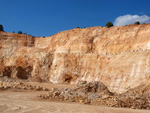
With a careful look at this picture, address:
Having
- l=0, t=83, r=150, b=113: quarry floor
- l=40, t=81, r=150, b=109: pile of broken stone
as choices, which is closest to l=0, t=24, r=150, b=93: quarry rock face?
l=40, t=81, r=150, b=109: pile of broken stone

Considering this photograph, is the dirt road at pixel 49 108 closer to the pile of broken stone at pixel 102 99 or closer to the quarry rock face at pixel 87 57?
the pile of broken stone at pixel 102 99

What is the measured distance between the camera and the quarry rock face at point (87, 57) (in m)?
22.9

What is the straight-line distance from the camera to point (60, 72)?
34094 mm

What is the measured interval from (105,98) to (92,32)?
2769 centimetres

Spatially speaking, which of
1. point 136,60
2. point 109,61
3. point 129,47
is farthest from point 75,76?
point 136,60

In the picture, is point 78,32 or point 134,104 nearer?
point 134,104

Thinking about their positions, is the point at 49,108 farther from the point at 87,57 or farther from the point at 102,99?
the point at 87,57

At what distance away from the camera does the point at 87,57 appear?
32.5 meters

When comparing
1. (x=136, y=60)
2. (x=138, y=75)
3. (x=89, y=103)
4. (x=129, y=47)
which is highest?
(x=129, y=47)

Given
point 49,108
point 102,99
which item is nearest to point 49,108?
point 49,108

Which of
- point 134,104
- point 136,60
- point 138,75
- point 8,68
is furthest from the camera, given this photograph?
point 8,68

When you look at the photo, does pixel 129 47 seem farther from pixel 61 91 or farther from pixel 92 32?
pixel 61 91

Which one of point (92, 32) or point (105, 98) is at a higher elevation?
point (92, 32)

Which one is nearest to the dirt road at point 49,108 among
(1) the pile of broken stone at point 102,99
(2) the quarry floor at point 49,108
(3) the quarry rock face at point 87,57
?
(2) the quarry floor at point 49,108
